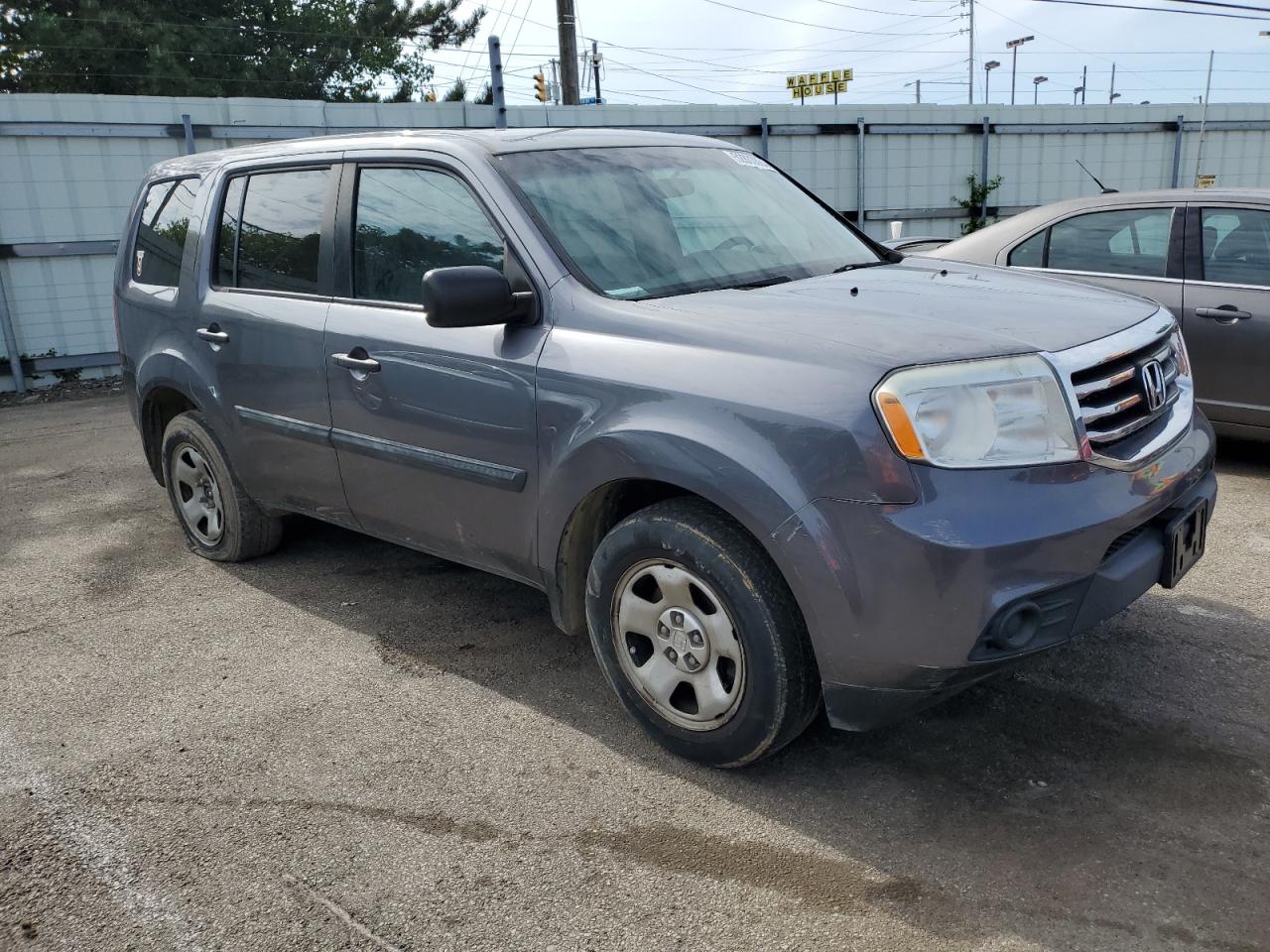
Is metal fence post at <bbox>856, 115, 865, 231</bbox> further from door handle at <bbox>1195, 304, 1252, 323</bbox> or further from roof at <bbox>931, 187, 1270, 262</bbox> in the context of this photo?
door handle at <bbox>1195, 304, 1252, 323</bbox>

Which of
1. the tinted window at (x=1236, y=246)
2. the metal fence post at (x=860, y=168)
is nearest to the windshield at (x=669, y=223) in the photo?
the tinted window at (x=1236, y=246)

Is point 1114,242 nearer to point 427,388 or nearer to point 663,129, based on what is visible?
point 427,388

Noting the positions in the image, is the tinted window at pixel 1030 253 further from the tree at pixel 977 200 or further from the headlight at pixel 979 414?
the tree at pixel 977 200

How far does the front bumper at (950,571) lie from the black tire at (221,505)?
2952 mm

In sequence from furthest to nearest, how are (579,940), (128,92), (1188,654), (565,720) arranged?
(128,92) → (1188,654) → (565,720) → (579,940)

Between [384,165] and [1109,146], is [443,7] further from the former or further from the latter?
[384,165]

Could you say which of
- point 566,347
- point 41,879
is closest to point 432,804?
point 41,879

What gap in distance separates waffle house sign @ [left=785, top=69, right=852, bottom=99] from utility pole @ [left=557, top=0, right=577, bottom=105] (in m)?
59.2

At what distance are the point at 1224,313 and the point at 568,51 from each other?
12.4m

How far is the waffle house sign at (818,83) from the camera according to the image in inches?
2813

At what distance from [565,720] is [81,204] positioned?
30.2 ft

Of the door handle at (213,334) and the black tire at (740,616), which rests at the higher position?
the door handle at (213,334)

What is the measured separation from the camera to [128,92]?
899 inches

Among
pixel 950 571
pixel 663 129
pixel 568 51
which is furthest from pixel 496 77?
pixel 950 571
